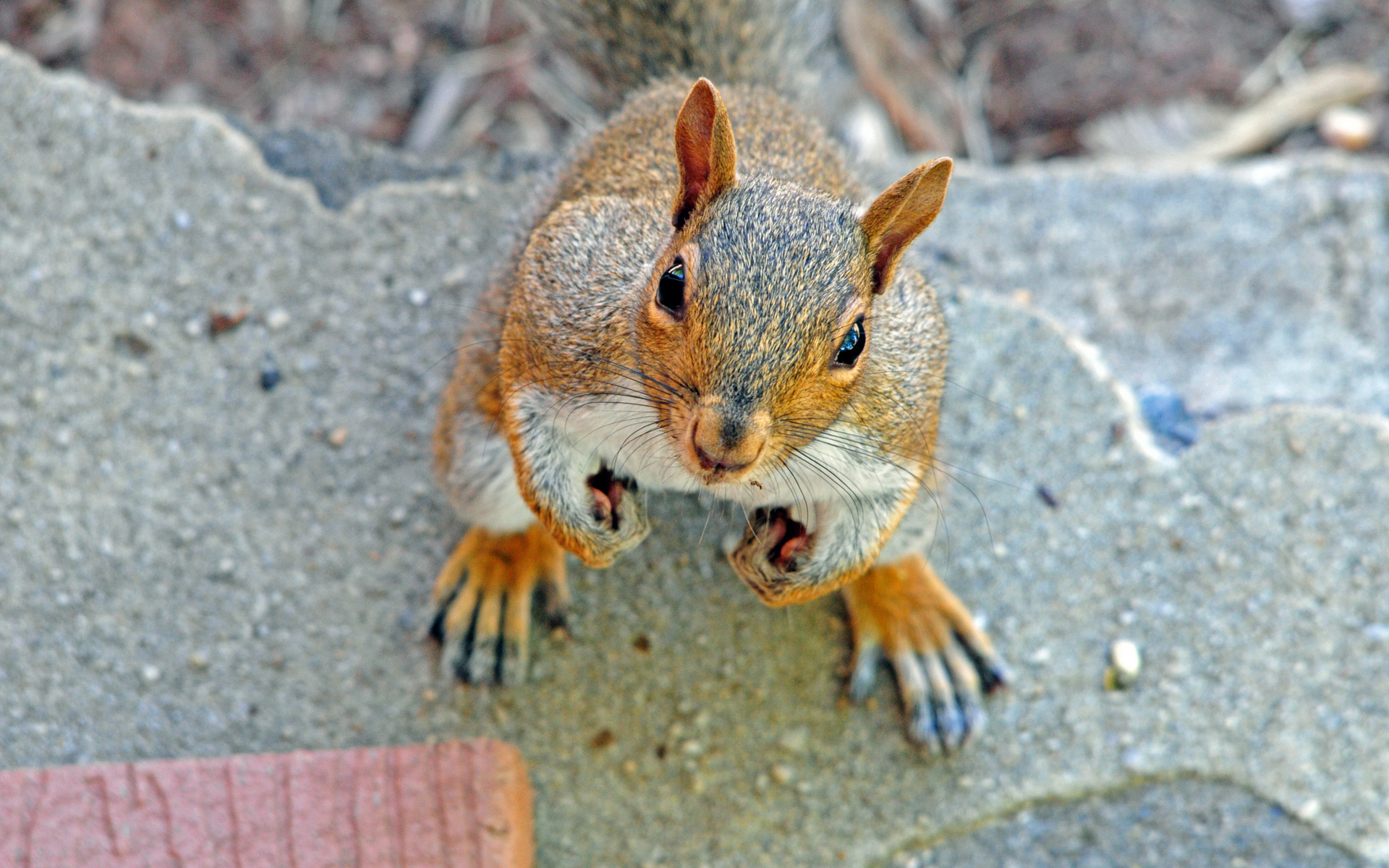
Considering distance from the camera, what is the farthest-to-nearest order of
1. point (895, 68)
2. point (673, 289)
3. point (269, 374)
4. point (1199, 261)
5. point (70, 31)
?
point (895, 68), point (70, 31), point (1199, 261), point (269, 374), point (673, 289)

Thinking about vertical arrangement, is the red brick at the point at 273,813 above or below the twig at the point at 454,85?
below

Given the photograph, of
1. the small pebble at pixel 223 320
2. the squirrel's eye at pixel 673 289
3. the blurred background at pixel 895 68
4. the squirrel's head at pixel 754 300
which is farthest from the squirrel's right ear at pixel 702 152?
the blurred background at pixel 895 68

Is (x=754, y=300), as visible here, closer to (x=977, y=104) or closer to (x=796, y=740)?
(x=796, y=740)

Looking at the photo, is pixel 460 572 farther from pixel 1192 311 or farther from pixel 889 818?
pixel 1192 311

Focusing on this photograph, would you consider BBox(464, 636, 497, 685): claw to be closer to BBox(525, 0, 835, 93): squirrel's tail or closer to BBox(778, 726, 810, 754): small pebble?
BBox(778, 726, 810, 754): small pebble

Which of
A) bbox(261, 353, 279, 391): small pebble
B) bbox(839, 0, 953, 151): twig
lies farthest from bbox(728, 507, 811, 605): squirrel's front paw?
bbox(839, 0, 953, 151): twig

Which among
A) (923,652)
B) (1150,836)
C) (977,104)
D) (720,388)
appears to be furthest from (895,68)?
(720,388)

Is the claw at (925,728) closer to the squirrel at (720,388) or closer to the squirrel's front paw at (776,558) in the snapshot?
the squirrel at (720,388)
